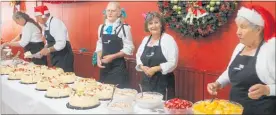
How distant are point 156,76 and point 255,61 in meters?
1.06

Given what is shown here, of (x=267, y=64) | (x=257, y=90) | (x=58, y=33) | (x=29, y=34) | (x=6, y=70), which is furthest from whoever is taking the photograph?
(x=29, y=34)

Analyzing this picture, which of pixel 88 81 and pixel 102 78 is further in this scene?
pixel 102 78

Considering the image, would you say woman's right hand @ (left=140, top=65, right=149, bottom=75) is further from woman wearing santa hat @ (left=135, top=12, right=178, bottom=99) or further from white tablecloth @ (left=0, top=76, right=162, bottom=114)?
white tablecloth @ (left=0, top=76, right=162, bottom=114)

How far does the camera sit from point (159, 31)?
2.62 m

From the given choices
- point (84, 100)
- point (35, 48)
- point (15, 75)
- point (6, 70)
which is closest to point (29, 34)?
point (35, 48)

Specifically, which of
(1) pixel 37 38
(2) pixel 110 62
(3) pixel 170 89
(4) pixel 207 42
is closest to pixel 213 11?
(4) pixel 207 42

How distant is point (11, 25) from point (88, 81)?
4763 mm

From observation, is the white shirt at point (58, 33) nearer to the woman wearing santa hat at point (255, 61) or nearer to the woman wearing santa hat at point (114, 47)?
the woman wearing santa hat at point (114, 47)

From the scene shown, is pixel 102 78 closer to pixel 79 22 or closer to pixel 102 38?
pixel 102 38

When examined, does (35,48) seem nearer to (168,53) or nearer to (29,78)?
(29,78)

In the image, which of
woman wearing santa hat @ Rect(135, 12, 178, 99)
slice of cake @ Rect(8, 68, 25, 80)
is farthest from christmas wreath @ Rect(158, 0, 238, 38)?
slice of cake @ Rect(8, 68, 25, 80)

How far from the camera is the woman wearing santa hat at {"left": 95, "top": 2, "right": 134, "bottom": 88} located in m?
3.16

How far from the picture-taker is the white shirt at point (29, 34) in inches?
153

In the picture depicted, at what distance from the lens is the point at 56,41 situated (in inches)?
144
